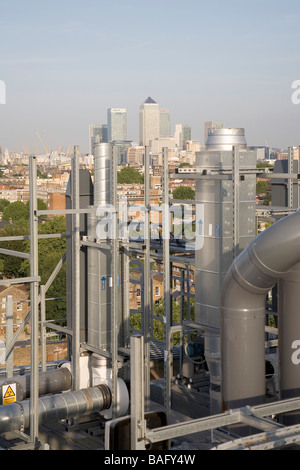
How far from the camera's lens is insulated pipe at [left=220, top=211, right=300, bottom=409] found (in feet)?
33.2

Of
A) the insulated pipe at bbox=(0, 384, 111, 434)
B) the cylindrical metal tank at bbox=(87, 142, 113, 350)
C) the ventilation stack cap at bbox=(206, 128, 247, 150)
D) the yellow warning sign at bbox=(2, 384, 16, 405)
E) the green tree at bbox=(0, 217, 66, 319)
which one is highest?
the ventilation stack cap at bbox=(206, 128, 247, 150)

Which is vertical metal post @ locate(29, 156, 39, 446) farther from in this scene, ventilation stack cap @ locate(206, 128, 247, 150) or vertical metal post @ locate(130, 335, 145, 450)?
vertical metal post @ locate(130, 335, 145, 450)

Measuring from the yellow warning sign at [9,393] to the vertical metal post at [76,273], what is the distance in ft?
4.73

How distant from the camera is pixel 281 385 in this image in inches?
443

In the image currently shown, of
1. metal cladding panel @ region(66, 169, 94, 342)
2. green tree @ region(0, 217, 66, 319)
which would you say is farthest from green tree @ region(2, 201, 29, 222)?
metal cladding panel @ region(66, 169, 94, 342)

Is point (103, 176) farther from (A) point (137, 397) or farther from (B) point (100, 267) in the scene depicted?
(A) point (137, 397)

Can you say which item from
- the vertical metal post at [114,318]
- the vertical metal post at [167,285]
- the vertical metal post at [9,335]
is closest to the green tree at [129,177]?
the vertical metal post at [9,335]

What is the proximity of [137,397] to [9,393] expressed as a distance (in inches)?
280

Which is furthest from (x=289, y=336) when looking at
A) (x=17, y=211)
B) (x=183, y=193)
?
(x=17, y=211)

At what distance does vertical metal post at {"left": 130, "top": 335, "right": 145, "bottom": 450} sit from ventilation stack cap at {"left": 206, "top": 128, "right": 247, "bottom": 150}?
6.73 meters

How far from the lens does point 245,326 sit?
1066 centimetres

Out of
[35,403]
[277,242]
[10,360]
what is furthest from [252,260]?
[10,360]
